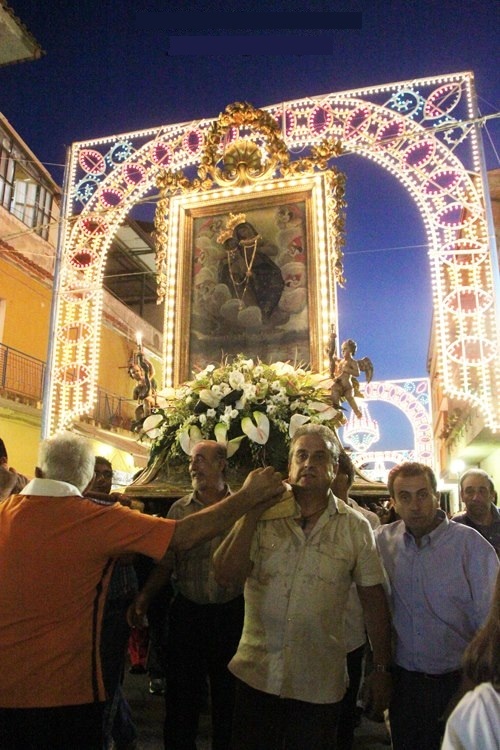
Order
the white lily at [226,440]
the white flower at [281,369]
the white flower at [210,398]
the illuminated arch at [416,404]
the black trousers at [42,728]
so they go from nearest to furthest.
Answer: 1. the black trousers at [42,728]
2. the white lily at [226,440]
3. the white flower at [210,398]
4. the white flower at [281,369]
5. the illuminated arch at [416,404]

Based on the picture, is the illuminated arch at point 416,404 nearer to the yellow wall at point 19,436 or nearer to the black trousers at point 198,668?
the yellow wall at point 19,436

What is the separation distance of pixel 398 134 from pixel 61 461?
274 inches

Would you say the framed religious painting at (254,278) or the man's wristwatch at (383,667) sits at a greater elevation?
the framed religious painting at (254,278)

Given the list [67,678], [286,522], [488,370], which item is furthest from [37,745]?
[488,370]

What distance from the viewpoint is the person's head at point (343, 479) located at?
329 cm

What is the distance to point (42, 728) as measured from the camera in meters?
1.85

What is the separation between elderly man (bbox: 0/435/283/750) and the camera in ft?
6.08

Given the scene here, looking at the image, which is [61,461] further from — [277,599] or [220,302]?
[220,302]

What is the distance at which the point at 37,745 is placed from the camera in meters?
1.86

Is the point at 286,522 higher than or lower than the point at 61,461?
lower

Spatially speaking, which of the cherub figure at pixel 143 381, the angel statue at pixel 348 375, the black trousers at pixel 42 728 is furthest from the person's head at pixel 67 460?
the cherub figure at pixel 143 381

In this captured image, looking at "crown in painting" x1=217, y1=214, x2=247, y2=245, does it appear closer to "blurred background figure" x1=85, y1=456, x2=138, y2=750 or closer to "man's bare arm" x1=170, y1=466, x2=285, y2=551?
"blurred background figure" x1=85, y1=456, x2=138, y2=750

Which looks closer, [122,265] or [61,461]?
[61,461]

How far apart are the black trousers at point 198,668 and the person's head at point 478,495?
191 cm
